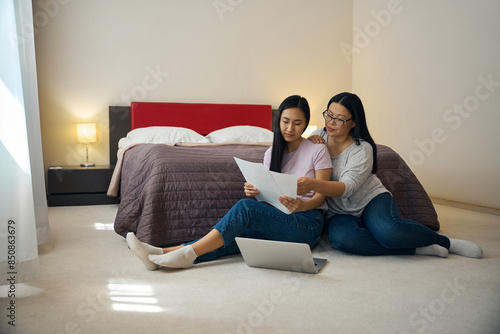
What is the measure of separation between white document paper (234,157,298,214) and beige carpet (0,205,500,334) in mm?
343

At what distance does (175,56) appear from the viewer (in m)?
4.84

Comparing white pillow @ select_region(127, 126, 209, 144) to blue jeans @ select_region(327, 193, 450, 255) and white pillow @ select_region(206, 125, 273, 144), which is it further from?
blue jeans @ select_region(327, 193, 450, 255)

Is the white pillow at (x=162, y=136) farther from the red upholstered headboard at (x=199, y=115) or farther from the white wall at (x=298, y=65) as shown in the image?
the white wall at (x=298, y=65)

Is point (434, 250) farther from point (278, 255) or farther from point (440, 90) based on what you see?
point (440, 90)

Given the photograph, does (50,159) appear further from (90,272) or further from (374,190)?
(374,190)

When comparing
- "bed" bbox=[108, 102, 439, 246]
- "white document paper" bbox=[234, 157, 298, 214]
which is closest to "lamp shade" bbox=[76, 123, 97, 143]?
"bed" bbox=[108, 102, 439, 246]

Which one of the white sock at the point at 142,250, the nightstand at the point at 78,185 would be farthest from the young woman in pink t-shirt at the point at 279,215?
the nightstand at the point at 78,185

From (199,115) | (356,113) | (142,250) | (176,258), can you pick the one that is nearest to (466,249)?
(356,113)

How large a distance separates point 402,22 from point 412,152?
1370mm

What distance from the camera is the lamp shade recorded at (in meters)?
4.35

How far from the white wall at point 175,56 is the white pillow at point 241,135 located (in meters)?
0.66

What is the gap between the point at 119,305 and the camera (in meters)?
1.64

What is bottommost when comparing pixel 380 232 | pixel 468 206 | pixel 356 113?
pixel 468 206

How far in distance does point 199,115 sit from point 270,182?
3.03 metres
